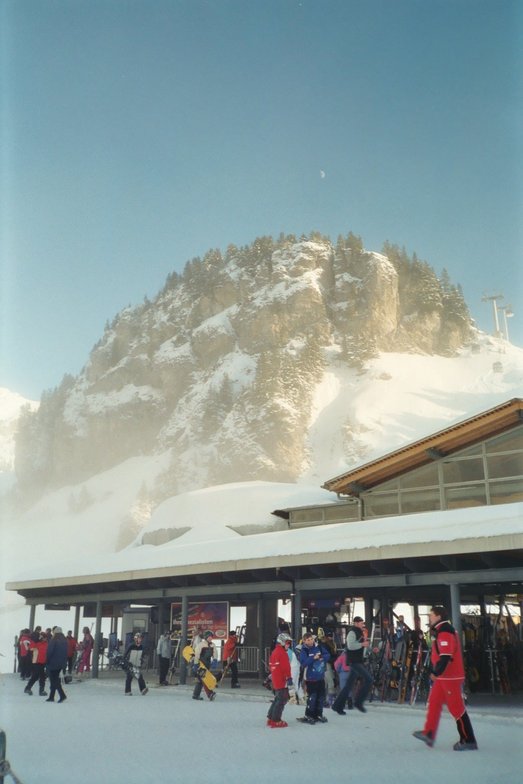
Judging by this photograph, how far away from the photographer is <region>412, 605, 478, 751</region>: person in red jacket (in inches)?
298

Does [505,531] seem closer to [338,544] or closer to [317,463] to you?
[338,544]

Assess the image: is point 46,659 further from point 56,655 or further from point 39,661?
point 39,661

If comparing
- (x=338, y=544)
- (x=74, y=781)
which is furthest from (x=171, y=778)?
(x=338, y=544)

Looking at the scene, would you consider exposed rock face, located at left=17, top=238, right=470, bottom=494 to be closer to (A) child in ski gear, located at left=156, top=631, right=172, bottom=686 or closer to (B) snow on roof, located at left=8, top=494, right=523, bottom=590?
(A) child in ski gear, located at left=156, top=631, right=172, bottom=686

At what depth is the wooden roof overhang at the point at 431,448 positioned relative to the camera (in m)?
16.6

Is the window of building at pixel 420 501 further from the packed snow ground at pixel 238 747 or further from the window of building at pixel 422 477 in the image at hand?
the packed snow ground at pixel 238 747

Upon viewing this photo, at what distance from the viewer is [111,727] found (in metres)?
10.3

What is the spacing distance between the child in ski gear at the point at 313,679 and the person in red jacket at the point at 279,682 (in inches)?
13.2

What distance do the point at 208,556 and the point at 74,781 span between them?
10.7 metres

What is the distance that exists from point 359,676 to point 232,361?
132 meters

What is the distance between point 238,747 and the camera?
330 inches

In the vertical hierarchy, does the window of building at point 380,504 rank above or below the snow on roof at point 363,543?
above

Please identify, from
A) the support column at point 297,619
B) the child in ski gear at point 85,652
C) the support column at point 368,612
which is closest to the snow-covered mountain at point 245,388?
the child in ski gear at point 85,652

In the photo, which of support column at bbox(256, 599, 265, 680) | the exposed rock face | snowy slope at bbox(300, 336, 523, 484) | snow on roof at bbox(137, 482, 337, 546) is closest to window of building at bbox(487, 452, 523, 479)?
support column at bbox(256, 599, 265, 680)
